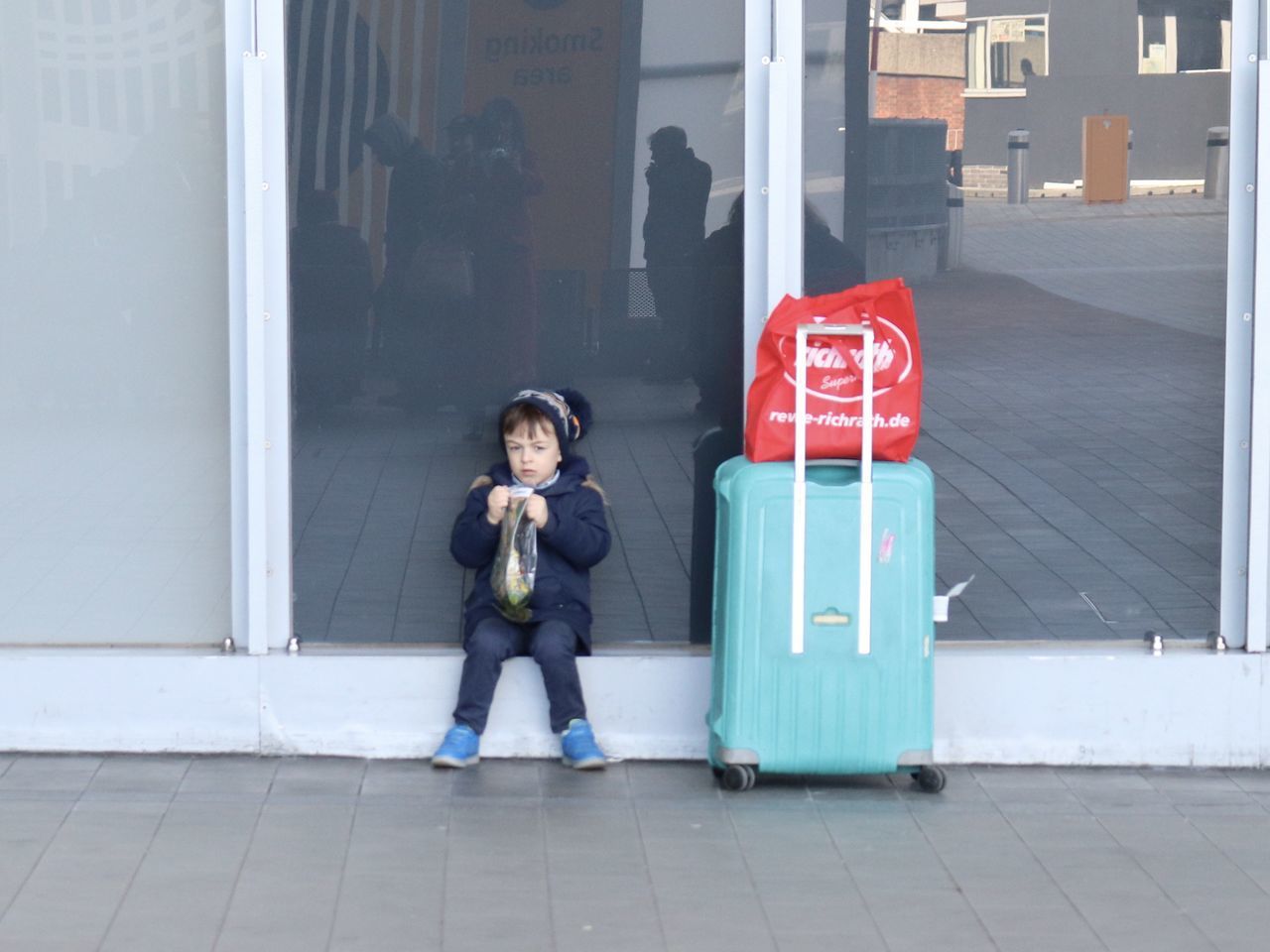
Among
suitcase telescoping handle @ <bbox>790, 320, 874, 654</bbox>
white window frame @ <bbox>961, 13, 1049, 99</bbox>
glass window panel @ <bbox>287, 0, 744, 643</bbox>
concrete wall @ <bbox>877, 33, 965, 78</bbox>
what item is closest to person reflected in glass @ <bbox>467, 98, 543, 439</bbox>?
glass window panel @ <bbox>287, 0, 744, 643</bbox>

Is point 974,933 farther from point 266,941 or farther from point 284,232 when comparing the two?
point 284,232

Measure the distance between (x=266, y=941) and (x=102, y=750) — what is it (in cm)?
→ 148

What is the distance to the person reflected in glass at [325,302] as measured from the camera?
5258mm

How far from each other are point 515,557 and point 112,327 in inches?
51.4

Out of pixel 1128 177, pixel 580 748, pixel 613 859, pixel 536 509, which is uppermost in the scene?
pixel 1128 177

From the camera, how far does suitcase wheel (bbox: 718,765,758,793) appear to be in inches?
199

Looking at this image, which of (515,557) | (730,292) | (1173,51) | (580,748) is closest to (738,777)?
(580,748)

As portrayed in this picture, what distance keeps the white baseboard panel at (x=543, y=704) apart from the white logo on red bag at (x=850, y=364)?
86 cm

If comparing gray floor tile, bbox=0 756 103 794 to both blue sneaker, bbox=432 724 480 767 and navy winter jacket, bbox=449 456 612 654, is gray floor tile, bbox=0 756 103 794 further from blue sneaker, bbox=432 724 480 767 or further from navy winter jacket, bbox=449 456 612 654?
navy winter jacket, bbox=449 456 612 654

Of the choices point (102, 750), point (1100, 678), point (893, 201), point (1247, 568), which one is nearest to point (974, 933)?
point (1100, 678)

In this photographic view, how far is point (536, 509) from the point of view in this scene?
17.0ft

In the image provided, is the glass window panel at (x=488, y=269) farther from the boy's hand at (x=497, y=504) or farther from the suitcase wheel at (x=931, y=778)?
the suitcase wheel at (x=931, y=778)

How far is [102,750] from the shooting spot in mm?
5344

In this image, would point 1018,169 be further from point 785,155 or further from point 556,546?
point 556,546
